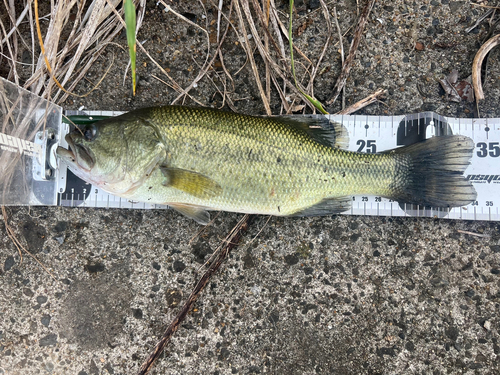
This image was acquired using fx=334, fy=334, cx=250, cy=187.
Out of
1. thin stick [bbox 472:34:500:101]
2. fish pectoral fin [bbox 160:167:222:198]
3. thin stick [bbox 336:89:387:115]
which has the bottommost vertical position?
fish pectoral fin [bbox 160:167:222:198]

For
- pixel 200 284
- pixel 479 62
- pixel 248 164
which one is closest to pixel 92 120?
pixel 248 164

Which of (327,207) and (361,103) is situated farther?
(361,103)

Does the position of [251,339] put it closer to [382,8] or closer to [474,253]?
[474,253]

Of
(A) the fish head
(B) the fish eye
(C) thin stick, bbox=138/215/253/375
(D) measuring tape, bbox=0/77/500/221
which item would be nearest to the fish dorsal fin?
(D) measuring tape, bbox=0/77/500/221

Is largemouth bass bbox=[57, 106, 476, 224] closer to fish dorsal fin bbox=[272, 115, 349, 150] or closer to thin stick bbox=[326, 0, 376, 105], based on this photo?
fish dorsal fin bbox=[272, 115, 349, 150]

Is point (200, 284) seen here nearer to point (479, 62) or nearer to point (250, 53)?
point (250, 53)

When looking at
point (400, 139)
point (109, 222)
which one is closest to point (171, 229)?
point (109, 222)
